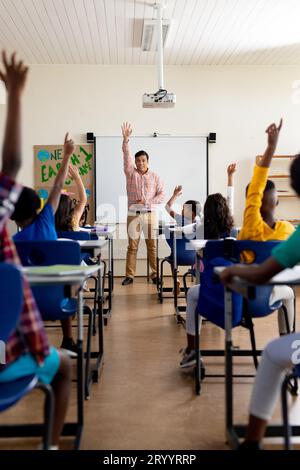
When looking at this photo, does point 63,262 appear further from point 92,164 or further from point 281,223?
point 92,164

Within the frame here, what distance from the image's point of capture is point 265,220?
2494 millimetres

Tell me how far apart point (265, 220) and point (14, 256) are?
1569 mm

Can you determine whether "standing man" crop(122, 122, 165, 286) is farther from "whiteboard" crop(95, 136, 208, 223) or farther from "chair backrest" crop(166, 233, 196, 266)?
"chair backrest" crop(166, 233, 196, 266)

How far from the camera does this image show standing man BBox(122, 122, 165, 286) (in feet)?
19.7

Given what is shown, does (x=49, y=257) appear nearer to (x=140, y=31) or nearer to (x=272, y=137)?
(x=272, y=137)

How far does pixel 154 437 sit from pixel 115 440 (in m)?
0.16

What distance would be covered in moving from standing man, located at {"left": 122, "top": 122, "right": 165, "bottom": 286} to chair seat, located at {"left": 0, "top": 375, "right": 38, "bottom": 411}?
4.69 metres

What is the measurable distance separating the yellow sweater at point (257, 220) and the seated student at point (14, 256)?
120 centimetres

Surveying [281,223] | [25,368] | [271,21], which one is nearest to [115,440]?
[25,368]

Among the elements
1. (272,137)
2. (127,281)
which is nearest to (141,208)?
(127,281)

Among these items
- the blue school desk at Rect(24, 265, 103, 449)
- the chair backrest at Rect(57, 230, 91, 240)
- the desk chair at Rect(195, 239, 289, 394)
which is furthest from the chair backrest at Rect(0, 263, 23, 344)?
the chair backrest at Rect(57, 230, 91, 240)

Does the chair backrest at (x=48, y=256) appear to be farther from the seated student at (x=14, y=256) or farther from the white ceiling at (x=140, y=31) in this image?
Result: the white ceiling at (x=140, y=31)

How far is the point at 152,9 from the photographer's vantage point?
5.00 metres

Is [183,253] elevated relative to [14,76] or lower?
lower
